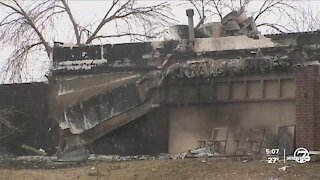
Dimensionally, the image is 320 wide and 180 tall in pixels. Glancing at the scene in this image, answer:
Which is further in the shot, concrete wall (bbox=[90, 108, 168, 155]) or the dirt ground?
concrete wall (bbox=[90, 108, 168, 155])

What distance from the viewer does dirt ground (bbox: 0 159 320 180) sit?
11.9 m

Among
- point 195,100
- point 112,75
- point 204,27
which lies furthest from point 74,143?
point 204,27

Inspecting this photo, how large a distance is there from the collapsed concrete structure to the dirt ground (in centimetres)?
303

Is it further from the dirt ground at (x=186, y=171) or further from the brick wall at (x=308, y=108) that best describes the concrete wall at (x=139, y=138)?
the brick wall at (x=308, y=108)

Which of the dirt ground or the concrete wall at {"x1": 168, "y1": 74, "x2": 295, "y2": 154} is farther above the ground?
the concrete wall at {"x1": 168, "y1": 74, "x2": 295, "y2": 154}

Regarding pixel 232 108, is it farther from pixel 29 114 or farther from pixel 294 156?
pixel 29 114

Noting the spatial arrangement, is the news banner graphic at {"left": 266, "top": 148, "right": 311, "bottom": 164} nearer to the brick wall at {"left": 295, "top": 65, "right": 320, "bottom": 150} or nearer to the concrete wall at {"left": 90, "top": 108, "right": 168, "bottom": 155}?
the brick wall at {"left": 295, "top": 65, "right": 320, "bottom": 150}

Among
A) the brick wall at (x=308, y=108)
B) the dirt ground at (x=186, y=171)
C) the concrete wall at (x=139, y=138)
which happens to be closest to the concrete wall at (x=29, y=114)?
the concrete wall at (x=139, y=138)

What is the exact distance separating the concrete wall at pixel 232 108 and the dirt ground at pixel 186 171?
302 cm

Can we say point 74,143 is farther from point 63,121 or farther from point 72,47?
point 72,47

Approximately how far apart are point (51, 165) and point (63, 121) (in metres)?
2.04

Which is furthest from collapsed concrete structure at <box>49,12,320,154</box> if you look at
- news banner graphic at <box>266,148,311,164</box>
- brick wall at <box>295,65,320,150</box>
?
news banner graphic at <box>266,148,311,164</box>

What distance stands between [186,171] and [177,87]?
5651 millimetres

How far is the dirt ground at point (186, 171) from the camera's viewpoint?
11906mm
